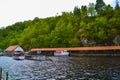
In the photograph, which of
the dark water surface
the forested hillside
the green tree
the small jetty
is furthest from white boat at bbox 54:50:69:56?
the dark water surface

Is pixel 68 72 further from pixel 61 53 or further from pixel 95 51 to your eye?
pixel 61 53

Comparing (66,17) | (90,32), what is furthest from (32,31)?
(90,32)

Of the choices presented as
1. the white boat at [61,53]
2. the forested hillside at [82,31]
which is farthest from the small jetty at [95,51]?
the forested hillside at [82,31]

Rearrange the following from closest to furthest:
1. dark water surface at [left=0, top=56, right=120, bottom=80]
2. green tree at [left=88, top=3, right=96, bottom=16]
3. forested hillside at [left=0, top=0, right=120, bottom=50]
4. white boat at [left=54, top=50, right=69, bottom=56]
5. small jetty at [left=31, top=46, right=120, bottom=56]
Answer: dark water surface at [left=0, top=56, right=120, bottom=80]
small jetty at [left=31, top=46, right=120, bottom=56]
forested hillside at [left=0, top=0, right=120, bottom=50]
white boat at [left=54, top=50, right=69, bottom=56]
green tree at [left=88, top=3, right=96, bottom=16]

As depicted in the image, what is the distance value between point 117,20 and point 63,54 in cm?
3557

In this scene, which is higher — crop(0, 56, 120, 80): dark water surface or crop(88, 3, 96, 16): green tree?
crop(88, 3, 96, 16): green tree

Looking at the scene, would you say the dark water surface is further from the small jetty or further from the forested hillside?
the forested hillside

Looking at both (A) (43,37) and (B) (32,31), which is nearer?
(A) (43,37)

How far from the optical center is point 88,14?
7303 inches

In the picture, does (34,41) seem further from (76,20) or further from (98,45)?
(98,45)

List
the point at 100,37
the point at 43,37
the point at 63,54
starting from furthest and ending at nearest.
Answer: the point at 43,37
the point at 63,54
the point at 100,37

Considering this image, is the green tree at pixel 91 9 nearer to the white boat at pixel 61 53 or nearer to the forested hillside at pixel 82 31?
the forested hillside at pixel 82 31

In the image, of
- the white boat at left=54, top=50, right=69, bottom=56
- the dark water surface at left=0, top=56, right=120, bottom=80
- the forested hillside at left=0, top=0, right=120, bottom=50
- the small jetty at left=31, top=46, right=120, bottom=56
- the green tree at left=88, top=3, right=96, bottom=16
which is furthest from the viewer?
the green tree at left=88, top=3, right=96, bottom=16

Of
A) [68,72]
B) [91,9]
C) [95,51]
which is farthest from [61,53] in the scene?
[68,72]
